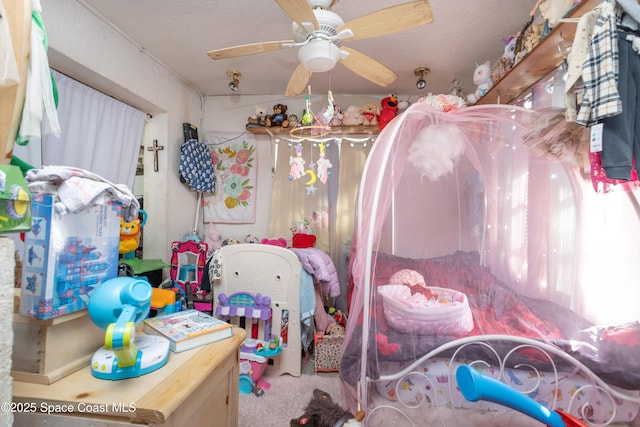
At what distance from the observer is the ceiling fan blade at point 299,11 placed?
4.06ft

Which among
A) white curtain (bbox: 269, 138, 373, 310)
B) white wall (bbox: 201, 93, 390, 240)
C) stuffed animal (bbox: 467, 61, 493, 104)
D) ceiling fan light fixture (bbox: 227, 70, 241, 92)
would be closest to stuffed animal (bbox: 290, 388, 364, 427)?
white curtain (bbox: 269, 138, 373, 310)

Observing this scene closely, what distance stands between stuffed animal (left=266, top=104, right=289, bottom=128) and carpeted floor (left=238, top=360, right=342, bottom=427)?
2449mm

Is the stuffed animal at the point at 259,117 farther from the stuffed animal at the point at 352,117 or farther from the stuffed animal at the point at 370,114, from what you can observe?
the stuffed animal at the point at 370,114

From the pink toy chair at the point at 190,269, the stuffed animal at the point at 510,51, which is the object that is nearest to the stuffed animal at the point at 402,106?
the stuffed animal at the point at 510,51

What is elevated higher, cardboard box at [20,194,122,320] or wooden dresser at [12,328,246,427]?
cardboard box at [20,194,122,320]

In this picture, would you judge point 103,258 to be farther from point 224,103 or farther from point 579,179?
point 224,103

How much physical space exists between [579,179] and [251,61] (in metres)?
2.64

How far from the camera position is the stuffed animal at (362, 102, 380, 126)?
312cm

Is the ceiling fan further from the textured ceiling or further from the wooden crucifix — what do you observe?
the wooden crucifix

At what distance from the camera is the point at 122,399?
65 cm

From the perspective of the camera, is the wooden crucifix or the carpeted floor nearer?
the carpeted floor

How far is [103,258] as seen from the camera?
86 centimetres

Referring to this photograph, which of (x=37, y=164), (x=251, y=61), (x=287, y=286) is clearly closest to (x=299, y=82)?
(x=251, y=61)

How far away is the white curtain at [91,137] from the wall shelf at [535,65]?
10.1ft
